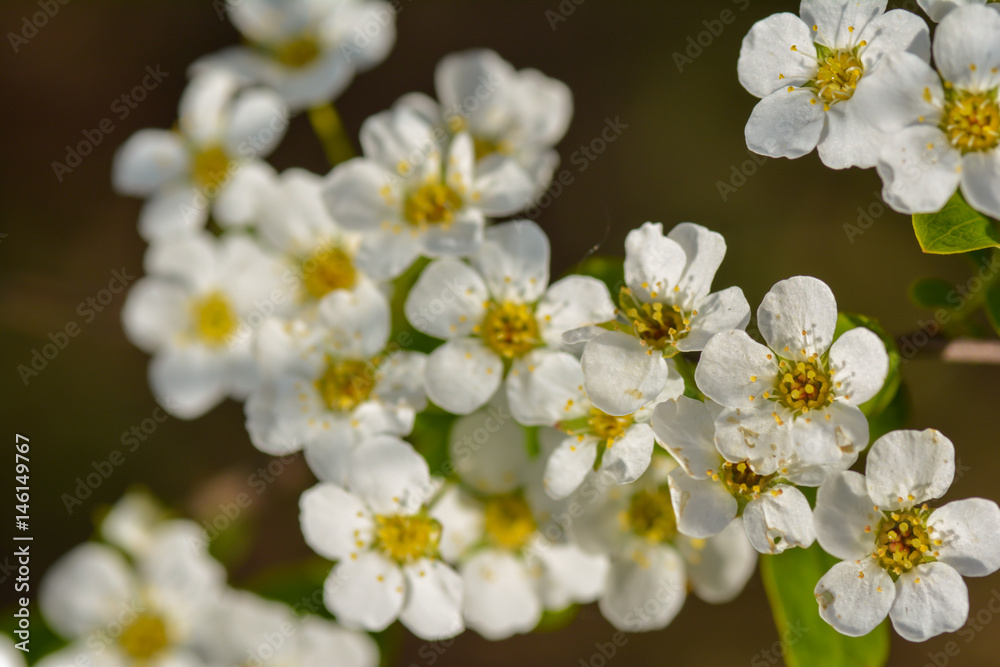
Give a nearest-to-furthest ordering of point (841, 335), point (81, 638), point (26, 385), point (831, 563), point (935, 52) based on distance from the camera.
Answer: point (935, 52) → point (841, 335) → point (831, 563) → point (81, 638) → point (26, 385)

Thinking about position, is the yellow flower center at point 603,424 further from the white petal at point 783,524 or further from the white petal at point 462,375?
the white petal at point 783,524

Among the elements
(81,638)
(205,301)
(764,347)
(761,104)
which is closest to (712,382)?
(764,347)

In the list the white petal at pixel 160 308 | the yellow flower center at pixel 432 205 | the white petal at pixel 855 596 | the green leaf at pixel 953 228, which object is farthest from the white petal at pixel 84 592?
the green leaf at pixel 953 228

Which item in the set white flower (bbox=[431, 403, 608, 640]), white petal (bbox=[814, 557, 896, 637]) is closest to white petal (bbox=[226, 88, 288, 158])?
white flower (bbox=[431, 403, 608, 640])

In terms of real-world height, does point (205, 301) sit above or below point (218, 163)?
below

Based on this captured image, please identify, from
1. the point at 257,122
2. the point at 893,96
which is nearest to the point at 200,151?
the point at 257,122

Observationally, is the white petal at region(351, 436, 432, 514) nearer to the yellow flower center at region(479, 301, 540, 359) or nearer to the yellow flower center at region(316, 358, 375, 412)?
the yellow flower center at region(316, 358, 375, 412)

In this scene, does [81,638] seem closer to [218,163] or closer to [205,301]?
[205,301]
